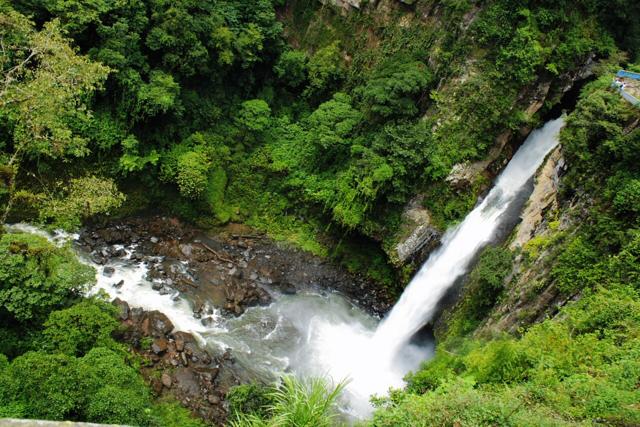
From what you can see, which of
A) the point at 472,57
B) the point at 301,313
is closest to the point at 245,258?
the point at 301,313

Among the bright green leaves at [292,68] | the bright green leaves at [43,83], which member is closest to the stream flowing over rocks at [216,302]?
the bright green leaves at [43,83]

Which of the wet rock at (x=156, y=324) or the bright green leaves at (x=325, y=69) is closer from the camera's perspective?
the wet rock at (x=156, y=324)

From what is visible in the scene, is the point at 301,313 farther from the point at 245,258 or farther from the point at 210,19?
the point at 210,19

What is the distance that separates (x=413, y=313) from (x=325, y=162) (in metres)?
7.39

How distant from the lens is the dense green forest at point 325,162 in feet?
28.8

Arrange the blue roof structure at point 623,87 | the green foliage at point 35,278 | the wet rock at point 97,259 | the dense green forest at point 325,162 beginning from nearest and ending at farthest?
the dense green forest at point 325,162 < the green foliage at point 35,278 < the blue roof structure at point 623,87 < the wet rock at point 97,259

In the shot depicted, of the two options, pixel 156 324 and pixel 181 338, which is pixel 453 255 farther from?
pixel 156 324

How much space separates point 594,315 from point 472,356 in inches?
101

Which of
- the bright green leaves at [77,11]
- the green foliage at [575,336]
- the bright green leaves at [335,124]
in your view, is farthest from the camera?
the bright green leaves at [335,124]

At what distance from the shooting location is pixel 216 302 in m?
16.3

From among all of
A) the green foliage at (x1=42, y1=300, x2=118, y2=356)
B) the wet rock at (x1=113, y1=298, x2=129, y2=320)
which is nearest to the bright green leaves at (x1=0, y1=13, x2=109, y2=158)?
the green foliage at (x1=42, y1=300, x2=118, y2=356)

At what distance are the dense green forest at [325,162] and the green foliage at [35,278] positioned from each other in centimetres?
5

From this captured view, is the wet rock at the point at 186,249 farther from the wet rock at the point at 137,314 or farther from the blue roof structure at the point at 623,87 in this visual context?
the blue roof structure at the point at 623,87

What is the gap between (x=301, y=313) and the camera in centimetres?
1691
